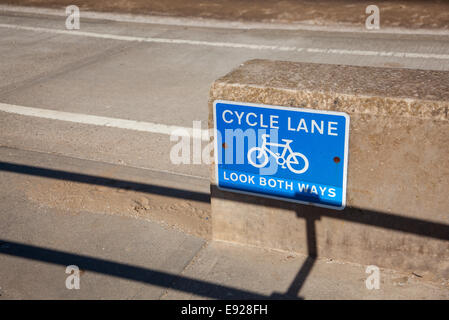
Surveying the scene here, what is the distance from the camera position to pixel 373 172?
3668 millimetres

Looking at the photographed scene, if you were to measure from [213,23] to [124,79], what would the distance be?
4.68m

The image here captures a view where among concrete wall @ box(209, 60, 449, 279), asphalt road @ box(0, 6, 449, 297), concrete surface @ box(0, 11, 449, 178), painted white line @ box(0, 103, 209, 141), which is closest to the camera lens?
concrete wall @ box(209, 60, 449, 279)

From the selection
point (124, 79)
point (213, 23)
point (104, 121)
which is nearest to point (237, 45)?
point (213, 23)

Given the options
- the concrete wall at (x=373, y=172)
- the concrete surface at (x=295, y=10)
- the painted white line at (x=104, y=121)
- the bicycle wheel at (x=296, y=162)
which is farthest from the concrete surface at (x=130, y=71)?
the bicycle wheel at (x=296, y=162)

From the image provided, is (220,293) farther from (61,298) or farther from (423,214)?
(423,214)

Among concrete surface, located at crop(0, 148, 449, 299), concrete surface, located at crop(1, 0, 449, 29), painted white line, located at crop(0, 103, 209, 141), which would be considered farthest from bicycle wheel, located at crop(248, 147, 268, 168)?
concrete surface, located at crop(1, 0, 449, 29)

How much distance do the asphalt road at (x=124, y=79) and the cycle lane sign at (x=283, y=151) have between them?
73 cm

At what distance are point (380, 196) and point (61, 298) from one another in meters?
2.41

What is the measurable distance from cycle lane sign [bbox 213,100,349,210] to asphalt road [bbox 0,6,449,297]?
28.6 inches

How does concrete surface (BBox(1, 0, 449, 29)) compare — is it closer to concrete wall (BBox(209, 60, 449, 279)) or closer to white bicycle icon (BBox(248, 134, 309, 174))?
concrete wall (BBox(209, 60, 449, 279))

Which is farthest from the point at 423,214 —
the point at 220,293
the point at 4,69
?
the point at 4,69

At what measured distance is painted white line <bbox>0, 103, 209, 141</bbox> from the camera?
268 inches

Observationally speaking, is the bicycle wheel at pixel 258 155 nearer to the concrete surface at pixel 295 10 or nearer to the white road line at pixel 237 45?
the white road line at pixel 237 45

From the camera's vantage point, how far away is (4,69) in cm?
976
